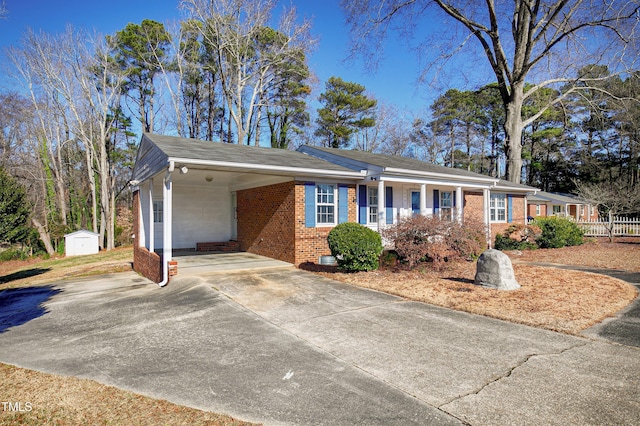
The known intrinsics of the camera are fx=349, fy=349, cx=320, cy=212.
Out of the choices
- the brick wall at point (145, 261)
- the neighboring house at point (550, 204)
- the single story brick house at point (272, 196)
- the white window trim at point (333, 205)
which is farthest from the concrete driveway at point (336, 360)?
the neighboring house at point (550, 204)

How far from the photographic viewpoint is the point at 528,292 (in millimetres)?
6824

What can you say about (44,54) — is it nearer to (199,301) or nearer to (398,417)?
(199,301)

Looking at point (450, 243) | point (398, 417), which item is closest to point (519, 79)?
point (450, 243)

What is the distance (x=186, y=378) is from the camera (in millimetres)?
3578

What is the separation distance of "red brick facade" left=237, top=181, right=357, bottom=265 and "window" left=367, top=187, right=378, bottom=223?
1.25 m

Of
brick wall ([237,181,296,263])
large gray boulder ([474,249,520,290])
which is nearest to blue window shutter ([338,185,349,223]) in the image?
brick wall ([237,181,296,263])

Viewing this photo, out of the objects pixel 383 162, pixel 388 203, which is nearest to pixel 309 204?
pixel 383 162

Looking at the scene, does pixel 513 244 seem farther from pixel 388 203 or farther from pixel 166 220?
pixel 166 220

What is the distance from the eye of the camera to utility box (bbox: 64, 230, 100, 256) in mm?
21344

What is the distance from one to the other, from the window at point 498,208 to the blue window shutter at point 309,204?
10551 millimetres

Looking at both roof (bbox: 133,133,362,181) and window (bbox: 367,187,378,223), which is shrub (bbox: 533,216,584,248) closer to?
window (bbox: 367,187,378,223)

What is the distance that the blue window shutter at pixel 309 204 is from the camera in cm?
1063

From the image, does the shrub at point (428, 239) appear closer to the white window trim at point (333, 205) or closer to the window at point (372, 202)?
the white window trim at point (333, 205)
